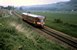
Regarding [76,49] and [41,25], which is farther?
[41,25]

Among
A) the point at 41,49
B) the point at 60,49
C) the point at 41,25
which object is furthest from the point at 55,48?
the point at 41,25

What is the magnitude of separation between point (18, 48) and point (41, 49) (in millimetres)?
3690

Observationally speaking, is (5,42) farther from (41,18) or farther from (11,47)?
(41,18)

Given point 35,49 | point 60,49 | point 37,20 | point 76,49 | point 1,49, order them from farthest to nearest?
point 37,20 → point 76,49 → point 60,49 → point 35,49 → point 1,49

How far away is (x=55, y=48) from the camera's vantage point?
19156 millimetres

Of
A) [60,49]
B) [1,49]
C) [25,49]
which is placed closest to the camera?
[1,49]

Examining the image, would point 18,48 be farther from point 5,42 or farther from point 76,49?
point 76,49

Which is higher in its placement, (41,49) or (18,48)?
(18,48)

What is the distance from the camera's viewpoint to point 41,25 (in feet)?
127

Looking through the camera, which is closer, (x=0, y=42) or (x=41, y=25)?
(x=0, y=42)

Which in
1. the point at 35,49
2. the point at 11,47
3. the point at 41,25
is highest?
the point at 11,47

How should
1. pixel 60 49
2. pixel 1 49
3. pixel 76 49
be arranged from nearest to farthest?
pixel 1 49
pixel 60 49
pixel 76 49

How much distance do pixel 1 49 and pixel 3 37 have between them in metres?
3.05

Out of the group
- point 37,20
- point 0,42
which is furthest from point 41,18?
point 0,42
